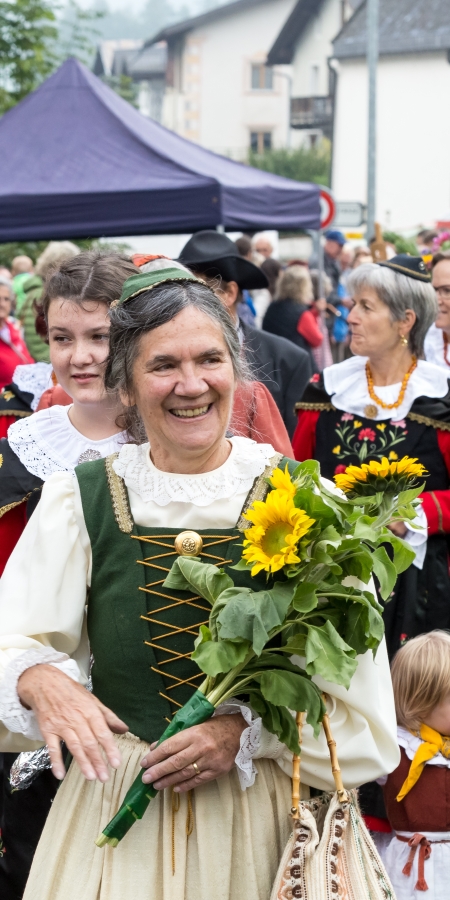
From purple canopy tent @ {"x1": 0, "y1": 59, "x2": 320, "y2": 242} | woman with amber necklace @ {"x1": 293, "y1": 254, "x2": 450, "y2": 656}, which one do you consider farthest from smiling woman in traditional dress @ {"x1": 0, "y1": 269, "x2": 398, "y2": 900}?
purple canopy tent @ {"x1": 0, "y1": 59, "x2": 320, "y2": 242}

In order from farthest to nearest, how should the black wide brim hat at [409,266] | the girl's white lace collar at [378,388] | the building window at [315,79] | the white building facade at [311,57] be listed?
the building window at [315,79]
the white building facade at [311,57]
the black wide brim hat at [409,266]
the girl's white lace collar at [378,388]

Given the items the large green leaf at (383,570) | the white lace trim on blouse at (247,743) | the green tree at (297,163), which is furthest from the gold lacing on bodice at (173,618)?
the green tree at (297,163)

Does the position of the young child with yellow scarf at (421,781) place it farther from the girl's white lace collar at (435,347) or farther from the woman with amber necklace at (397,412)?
the girl's white lace collar at (435,347)

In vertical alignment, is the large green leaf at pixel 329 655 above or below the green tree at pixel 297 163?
above

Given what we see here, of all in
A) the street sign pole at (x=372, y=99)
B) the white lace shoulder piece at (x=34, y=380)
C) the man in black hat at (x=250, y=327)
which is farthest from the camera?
the street sign pole at (x=372, y=99)

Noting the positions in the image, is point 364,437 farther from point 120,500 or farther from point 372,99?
Answer: point 372,99

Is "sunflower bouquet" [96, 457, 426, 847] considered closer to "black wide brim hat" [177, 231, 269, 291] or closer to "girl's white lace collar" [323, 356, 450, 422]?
"girl's white lace collar" [323, 356, 450, 422]

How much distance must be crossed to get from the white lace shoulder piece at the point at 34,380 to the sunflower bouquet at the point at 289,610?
5.63 feet

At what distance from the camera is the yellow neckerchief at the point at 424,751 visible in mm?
3324

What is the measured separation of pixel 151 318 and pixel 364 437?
2.22 meters

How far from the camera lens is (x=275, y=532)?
79.4 inches

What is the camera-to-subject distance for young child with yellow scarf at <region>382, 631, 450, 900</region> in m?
3.29

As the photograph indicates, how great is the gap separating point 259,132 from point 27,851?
57.1 m

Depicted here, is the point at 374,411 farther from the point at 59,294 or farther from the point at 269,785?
the point at 269,785
